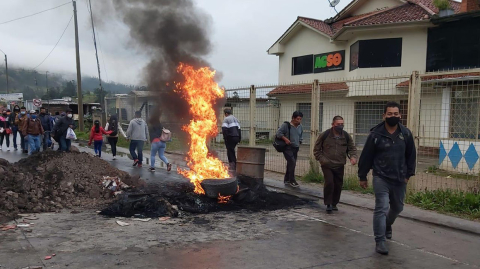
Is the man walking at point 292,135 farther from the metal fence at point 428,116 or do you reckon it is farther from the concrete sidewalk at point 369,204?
the metal fence at point 428,116

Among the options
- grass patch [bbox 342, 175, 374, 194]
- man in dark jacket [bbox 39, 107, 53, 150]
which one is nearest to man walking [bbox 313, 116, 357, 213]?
grass patch [bbox 342, 175, 374, 194]

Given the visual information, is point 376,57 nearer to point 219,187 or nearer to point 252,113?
point 252,113

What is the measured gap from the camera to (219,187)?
250 inches

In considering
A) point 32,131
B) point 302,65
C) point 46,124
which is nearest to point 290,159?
point 32,131

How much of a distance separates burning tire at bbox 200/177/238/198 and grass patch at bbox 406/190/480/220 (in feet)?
11.1

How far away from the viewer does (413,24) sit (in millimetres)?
15508

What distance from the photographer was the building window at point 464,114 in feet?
23.8

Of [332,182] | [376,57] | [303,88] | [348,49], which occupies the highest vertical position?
[348,49]

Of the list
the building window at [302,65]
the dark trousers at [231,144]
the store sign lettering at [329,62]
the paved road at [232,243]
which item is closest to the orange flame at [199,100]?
the dark trousers at [231,144]

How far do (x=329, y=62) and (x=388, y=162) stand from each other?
16.4m

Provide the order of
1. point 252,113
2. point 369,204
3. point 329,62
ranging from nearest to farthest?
point 369,204
point 252,113
point 329,62

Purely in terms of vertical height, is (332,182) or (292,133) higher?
(292,133)

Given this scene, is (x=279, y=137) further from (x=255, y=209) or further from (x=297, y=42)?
(x=297, y=42)

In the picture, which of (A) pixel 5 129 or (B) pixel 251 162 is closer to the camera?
(B) pixel 251 162
